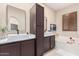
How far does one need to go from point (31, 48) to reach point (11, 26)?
2.44ft

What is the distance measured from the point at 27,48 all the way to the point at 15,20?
0.80 m

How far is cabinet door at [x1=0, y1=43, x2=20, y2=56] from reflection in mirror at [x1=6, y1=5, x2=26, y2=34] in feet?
1.81

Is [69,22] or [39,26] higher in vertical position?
[69,22]

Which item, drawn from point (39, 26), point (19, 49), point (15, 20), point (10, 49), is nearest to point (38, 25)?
point (39, 26)

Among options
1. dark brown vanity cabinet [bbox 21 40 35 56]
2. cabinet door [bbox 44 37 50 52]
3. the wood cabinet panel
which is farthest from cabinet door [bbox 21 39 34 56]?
the wood cabinet panel

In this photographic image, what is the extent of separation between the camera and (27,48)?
1.84 m

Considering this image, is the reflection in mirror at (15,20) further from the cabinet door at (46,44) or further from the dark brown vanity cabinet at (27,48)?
the cabinet door at (46,44)

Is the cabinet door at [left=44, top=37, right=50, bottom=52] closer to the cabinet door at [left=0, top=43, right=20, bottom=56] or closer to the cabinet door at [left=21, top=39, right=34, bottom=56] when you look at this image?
the cabinet door at [left=21, top=39, right=34, bottom=56]

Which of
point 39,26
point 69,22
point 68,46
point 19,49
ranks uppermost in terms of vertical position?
point 69,22

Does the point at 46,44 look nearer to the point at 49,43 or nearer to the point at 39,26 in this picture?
the point at 49,43

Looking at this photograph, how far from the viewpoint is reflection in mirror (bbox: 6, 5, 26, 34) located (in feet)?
6.44

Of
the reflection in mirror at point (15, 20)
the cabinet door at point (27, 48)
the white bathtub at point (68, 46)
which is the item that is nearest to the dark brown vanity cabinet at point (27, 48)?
the cabinet door at point (27, 48)

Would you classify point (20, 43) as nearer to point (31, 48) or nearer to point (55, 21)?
point (31, 48)

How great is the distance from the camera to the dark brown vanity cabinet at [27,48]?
5.68 ft
